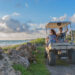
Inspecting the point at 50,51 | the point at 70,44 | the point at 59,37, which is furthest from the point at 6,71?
the point at 59,37

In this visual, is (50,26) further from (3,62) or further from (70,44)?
(3,62)

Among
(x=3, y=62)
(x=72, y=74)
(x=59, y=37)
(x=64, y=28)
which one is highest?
(x=64, y=28)

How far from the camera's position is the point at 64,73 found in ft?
24.7

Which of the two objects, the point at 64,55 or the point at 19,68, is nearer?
the point at 19,68

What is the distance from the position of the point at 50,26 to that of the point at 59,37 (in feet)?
6.88

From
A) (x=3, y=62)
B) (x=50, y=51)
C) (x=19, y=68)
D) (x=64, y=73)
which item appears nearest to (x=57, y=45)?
(x=50, y=51)

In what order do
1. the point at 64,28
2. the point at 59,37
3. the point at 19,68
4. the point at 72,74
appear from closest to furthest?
A: the point at 19,68 → the point at 72,74 → the point at 59,37 → the point at 64,28

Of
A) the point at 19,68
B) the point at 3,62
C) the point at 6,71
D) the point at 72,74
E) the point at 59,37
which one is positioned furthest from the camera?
the point at 59,37

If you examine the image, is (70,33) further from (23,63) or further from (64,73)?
(23,63)

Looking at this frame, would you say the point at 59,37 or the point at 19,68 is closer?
the point at 19,68

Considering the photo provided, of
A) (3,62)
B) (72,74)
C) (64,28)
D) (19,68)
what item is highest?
(64,28)

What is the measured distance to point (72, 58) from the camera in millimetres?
9703

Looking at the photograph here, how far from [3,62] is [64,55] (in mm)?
5609

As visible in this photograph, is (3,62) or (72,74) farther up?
(3,62)
